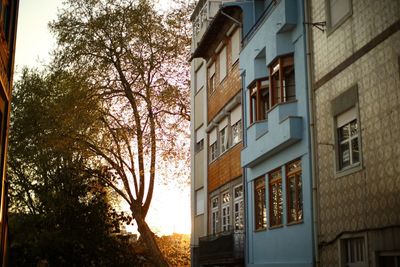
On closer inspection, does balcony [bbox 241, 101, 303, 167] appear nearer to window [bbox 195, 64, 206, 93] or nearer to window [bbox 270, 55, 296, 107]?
window [bbox 270, 55, 296, 107]

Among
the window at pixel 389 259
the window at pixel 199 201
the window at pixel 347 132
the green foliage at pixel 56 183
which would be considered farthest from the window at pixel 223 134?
the window at pixel 389 259

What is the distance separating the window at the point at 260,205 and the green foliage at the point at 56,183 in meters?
4.40

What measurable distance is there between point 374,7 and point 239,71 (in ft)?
36.9

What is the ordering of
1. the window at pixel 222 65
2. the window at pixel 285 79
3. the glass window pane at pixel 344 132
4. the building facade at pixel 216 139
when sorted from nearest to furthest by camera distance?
the glass window pane at pixel 344 132 → the window at pixel 285 79 → the building facade at pixel 216 139 → the window at pixel 222 65

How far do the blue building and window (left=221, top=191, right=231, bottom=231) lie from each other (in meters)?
2.94

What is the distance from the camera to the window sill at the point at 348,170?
1451 cm

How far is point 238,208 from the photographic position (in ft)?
82.0

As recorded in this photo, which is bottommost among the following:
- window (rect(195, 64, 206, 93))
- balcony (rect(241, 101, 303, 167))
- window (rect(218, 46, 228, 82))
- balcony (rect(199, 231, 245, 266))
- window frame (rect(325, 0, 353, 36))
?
balcony (rect(199, 231, 245, 266))

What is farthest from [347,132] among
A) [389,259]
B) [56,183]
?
[56,183]

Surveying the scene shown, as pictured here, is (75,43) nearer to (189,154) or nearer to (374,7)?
(189,154)

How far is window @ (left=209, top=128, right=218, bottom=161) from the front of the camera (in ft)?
96.5

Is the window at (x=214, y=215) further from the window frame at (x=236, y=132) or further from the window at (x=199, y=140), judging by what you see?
the window at (x=199, y=140)

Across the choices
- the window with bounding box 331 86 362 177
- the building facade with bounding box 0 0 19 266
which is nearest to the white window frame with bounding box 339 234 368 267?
the window with bounding box 331 86 362 177

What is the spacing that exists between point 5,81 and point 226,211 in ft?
52.0
